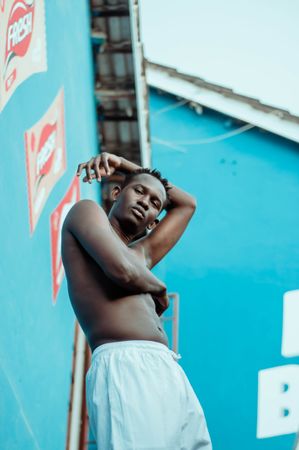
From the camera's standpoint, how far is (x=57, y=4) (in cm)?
711

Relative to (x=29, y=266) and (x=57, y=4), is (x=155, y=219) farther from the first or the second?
(x=57, y=4)

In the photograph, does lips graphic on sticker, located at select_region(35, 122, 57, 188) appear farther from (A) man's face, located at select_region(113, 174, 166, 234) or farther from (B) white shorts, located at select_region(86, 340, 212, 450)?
(B) white shorts, located at select_region(86, 340, 212, 450)

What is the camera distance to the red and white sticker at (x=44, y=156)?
5738 mm

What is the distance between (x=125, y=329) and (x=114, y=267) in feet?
0.73

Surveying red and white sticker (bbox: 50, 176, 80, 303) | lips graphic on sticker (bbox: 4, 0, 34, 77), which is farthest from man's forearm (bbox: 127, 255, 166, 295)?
red and white sticker (bbox: 50, 176, 80, 303)

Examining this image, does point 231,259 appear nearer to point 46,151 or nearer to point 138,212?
point 46,151

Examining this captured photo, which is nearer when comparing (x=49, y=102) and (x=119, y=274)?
(x=119, y=274)

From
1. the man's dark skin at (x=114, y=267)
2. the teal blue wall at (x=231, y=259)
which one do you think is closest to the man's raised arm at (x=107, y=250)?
the man's dark skin at (x=114, y=267)

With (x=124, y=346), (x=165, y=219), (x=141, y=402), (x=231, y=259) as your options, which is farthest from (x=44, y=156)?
(x=231, y=259)

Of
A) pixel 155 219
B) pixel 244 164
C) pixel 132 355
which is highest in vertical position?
pixel 155 219

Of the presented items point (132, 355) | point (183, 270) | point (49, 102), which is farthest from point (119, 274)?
point (183, 270)

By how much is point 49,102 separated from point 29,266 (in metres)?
1.43

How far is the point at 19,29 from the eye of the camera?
5.27m

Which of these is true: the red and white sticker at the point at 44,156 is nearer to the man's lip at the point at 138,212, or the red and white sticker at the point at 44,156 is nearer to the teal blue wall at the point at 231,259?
the man's lip at the point at 138,212
